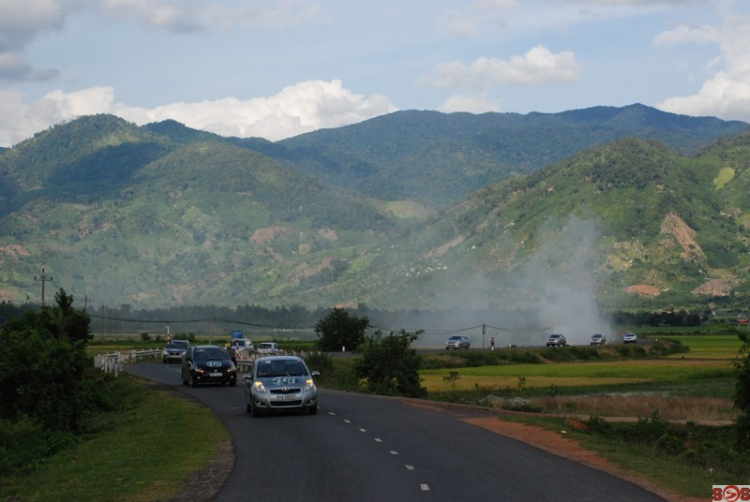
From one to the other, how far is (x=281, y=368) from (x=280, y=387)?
3.40 ft

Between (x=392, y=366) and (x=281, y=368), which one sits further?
(x=392, y=366)

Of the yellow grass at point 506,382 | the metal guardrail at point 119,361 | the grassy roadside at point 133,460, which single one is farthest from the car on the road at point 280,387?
the yellow grass at point 506,382

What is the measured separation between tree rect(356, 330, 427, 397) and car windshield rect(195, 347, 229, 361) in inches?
290

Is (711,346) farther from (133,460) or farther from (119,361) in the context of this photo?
(133,460)

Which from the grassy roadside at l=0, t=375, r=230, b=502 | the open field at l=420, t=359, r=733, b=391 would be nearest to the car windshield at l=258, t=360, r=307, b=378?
the grassy roadside at l=0, t=375, r=230, b=502

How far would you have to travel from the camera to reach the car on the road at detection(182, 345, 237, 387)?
47281 millimetres

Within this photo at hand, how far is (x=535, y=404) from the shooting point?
4444cm

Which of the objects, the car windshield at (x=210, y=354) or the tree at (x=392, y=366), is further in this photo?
the tree at (x=392, y=366)

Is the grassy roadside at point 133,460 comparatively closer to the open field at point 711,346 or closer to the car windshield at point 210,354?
the car windshield at point 210,354

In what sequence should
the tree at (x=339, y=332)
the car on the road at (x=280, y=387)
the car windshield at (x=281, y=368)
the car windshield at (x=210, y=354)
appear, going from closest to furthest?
1. the car on the road at (x=280, y=387)
2. the car windshield at (x=281, y=368)
3. the car windshield at (x=210, y=354)
4. the tree at (x=339, y=332)

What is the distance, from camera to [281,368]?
32156 millimetres

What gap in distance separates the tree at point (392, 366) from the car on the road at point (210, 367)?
7048mm

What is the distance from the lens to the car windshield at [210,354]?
157ft

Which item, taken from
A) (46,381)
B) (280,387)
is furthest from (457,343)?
(280,387)
